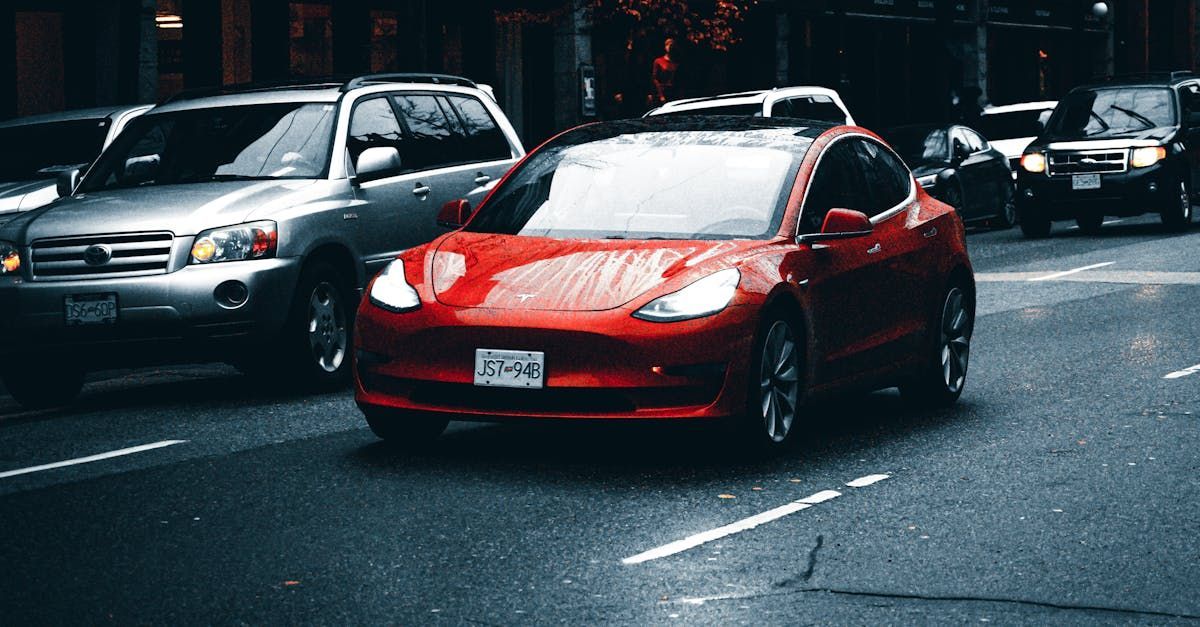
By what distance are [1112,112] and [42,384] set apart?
55.6 ft

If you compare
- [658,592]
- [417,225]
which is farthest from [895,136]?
[658,592]

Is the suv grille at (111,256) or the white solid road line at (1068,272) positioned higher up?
the suv grille at (111,256)

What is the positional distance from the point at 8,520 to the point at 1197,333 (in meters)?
8.55

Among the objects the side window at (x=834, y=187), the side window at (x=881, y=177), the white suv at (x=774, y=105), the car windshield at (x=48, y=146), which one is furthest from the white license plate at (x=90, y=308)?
the white suv at (x=774, y=105)

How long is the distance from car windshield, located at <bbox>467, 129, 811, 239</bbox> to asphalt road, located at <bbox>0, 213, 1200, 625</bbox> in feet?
3.17

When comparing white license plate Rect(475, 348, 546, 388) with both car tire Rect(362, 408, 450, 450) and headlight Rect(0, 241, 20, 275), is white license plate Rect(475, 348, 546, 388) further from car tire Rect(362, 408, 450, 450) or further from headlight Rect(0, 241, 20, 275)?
headlight Rect(0, 241, 20, 275)

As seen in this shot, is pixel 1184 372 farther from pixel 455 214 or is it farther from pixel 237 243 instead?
pixel 237 243

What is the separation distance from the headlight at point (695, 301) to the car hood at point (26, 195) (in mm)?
7841

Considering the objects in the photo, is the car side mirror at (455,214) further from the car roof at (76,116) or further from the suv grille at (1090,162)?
→ the suv grille at (1090,162)

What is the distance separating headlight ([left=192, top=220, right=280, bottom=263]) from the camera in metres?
10.5

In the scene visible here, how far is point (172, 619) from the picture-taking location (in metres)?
5.71

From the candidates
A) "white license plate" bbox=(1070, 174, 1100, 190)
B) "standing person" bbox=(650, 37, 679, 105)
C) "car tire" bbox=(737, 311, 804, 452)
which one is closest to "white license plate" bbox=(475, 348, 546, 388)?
"car tire" bbox=(737, 311, 804, 452)

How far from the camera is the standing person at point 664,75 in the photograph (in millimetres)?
31453

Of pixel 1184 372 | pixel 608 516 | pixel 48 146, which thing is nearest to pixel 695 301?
pixel 608 516
